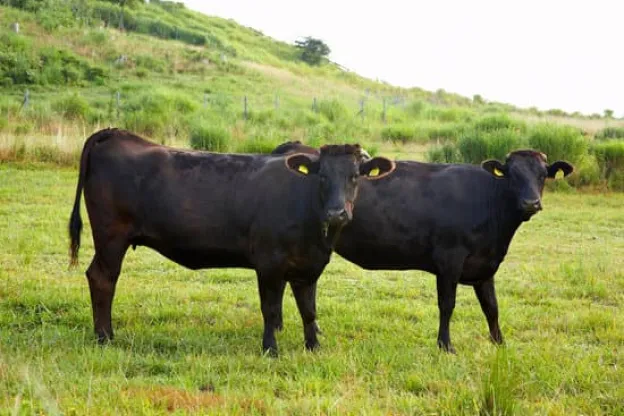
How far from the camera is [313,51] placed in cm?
6906

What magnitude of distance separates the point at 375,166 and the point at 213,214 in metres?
1.42

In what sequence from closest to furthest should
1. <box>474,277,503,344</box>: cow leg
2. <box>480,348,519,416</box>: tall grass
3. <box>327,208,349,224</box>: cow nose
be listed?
<box>480,348,519,416</box>: tall grass < <box>327,208,349,224</box>: cow nose < <box>474,277,503,344</box>: cow leg

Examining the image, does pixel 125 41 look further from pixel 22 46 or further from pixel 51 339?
pixel 51 339

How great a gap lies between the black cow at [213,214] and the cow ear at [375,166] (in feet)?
0.04

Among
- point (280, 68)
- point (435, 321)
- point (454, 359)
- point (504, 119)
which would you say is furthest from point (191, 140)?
point (280, 68)

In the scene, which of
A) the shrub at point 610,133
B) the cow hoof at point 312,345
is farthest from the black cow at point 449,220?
the shrub at point 610,133

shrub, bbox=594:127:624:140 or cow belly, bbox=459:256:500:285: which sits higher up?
shrub, bbox=594:127:624:140

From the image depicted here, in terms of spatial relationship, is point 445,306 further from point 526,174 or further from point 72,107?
point 72,107

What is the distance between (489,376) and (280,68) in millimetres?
52771

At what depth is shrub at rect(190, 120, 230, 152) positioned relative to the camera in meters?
20.0

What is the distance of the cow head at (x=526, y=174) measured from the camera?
6.73m

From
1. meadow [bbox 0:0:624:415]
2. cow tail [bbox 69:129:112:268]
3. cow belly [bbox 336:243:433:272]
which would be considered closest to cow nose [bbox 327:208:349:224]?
meadow [bbox 0:0:624:415]

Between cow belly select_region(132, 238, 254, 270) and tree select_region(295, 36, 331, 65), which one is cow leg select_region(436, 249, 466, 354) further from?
tree select_region(295, 36, 331, 65)

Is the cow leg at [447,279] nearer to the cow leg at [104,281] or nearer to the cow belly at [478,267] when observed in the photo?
the cow belly at [478,267]
